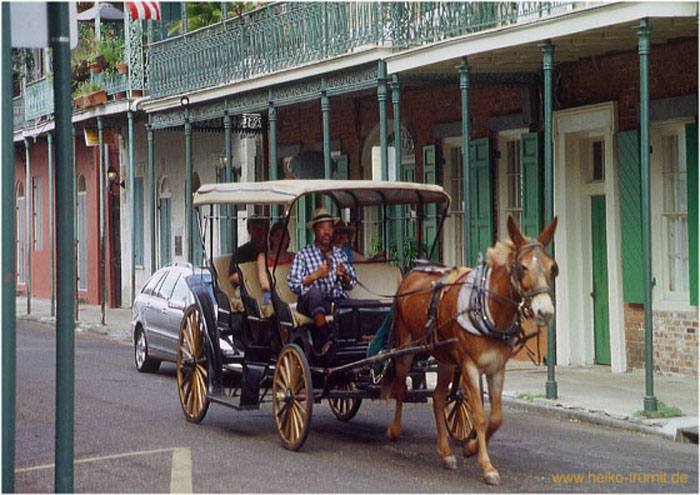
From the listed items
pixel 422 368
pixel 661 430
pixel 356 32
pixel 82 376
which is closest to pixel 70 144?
pixel 422 368

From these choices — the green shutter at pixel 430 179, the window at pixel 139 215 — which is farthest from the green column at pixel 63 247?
the window at pixel 139 215

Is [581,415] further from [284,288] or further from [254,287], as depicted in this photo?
[254,287]

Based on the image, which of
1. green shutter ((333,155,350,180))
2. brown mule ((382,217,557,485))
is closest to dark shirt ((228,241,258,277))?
brown mule ((382,217,557,485))

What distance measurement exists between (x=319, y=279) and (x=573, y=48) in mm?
6091

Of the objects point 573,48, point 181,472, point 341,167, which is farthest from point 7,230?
point 341,167

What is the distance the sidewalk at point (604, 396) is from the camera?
1245 cm

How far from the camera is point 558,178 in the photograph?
1767 centimetres

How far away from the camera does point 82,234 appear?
3503cm

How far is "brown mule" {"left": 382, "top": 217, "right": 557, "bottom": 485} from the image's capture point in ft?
30.4

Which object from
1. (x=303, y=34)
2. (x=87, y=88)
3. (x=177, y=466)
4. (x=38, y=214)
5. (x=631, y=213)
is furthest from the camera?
(x=38, y=214)

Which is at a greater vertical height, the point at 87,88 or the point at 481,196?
the point at 87,88

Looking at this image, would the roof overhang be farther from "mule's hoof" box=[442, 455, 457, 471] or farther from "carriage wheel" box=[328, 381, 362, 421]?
"mule's hoof" box=[442, 455, 457, 471]

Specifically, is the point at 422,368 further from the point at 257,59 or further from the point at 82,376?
the point at 257,59

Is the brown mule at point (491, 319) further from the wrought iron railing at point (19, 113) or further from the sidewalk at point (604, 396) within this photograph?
the wrought iron railing at point (19, 113)
